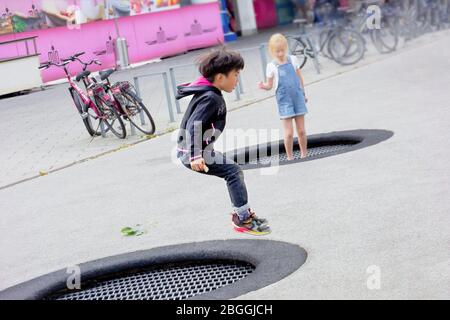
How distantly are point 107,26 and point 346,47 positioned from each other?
788 centimetres

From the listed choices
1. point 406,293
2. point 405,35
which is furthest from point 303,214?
point 405,35

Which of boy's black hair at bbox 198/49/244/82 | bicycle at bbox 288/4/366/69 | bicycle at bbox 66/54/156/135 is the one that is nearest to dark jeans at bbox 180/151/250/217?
boy's black hair at bbox 198/49/244/82

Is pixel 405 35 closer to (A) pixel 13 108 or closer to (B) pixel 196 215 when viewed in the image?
(A) pixel 13 108

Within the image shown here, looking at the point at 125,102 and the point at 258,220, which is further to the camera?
the point at 125,102

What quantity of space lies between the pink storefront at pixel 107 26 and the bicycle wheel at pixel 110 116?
3.67 metres

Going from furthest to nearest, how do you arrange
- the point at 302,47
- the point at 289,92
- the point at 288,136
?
the point at 302,47
the point at 288,136
the point at 289,92

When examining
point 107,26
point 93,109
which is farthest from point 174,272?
point 107,26

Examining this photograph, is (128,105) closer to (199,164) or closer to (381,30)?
(199,164)

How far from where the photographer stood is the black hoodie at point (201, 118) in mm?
6867

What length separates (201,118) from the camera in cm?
686

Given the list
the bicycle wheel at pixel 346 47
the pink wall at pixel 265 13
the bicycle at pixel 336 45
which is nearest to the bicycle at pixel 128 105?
the bicycle at pixel 336 45

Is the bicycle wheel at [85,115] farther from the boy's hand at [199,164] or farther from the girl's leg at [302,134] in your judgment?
the boy's hand at [199,164]

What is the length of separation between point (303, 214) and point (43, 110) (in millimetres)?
13128

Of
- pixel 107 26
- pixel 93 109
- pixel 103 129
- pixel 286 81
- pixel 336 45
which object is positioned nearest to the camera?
pixel 286 81
